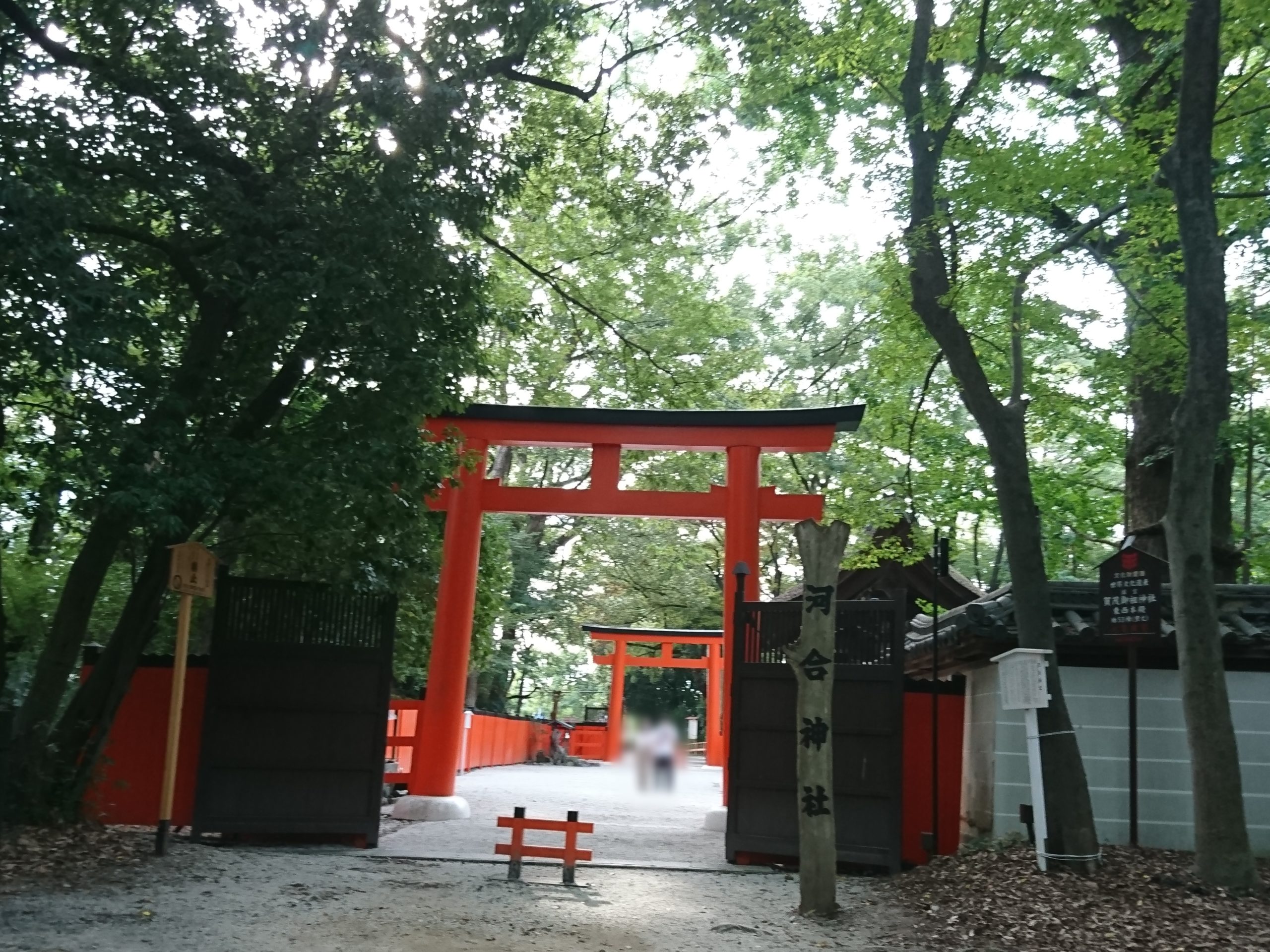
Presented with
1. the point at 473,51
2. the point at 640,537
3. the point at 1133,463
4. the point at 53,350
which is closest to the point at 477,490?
the point at 473,51

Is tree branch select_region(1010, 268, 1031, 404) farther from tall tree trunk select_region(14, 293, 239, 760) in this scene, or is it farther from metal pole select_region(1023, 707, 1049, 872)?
tall tree trunk select_region(14, 293, 239, 760)

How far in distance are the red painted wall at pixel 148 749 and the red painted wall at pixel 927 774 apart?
6.56 metres

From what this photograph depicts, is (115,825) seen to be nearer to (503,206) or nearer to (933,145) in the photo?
(503,206)

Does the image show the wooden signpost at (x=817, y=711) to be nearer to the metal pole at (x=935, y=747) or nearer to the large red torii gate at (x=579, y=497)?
the metal pole at (x=935, y=747)

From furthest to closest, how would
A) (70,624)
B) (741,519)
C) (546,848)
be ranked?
1. (741,519)
2. (70,624)
3. (546,848)

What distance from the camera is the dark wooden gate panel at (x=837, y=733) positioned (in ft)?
30.4

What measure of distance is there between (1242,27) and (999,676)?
5.89 meters

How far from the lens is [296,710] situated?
9.52m

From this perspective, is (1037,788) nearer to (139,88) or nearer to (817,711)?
(817,711)

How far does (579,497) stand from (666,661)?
16131mm

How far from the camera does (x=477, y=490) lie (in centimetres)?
1272

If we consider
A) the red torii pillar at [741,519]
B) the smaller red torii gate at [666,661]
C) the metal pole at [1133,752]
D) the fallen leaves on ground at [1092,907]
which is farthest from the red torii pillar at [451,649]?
the smaller red torii gate at [666,661]

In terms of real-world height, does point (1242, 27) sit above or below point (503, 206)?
above

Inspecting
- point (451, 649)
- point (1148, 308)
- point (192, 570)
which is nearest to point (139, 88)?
point (192, 570)
